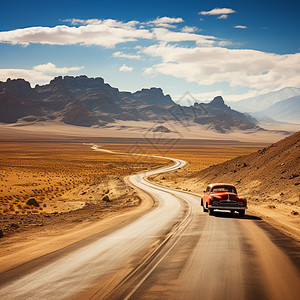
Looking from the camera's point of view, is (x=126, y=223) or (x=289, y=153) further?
(x=289, y=153)

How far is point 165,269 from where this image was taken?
25.7ft

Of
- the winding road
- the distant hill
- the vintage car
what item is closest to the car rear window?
the vintage car

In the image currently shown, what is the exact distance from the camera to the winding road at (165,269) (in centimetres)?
637

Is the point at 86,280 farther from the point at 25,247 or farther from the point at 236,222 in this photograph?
the point at 236,222

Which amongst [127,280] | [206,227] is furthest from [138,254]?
[206,227]

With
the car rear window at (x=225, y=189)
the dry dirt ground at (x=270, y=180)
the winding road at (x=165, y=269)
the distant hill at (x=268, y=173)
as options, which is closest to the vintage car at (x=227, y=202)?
the car rear window at (x=225, y=189)

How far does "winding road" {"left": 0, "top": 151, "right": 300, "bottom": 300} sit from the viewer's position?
6367 millimetres

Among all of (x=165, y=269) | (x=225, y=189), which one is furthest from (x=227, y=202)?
(x=165, y=269)

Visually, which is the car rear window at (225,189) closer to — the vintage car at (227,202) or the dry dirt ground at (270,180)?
the vintage car at (227,202)

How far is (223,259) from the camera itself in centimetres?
859

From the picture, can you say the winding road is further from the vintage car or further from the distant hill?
the distant hill

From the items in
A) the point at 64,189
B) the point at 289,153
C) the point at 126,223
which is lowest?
the point at 64,189

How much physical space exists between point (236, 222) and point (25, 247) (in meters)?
10.0

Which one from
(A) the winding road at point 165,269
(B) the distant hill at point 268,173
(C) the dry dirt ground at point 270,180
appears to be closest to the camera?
(A) the winding road at point 165,269
